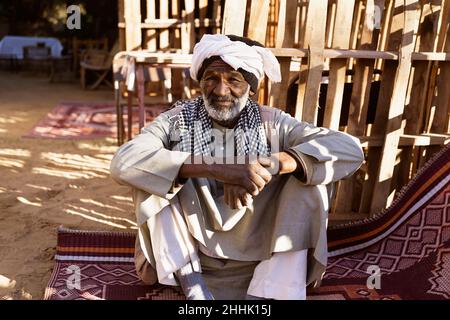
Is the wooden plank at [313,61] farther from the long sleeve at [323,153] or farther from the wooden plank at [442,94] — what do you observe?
the wooden plank at [442,94]

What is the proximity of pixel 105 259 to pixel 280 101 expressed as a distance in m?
1.45

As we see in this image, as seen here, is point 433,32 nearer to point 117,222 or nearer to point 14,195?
point 117,222

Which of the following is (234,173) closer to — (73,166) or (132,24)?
(73,166)

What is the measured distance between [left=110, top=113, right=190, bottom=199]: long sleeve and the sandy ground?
95cm

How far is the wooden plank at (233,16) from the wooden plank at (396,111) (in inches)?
39.0

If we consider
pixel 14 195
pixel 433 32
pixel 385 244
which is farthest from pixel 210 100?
pixel 14 195

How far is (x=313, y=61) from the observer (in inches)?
110

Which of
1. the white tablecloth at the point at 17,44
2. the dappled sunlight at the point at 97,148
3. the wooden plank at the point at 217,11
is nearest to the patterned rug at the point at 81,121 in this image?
the dappled sunlight at the point at 97,148

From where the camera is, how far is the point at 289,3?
9.43 feet

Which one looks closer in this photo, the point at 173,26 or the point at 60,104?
the point at 173,26

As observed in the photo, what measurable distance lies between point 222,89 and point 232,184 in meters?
0.50

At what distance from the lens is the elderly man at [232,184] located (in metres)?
2.09

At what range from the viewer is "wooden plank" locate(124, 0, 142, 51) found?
22.3 ft

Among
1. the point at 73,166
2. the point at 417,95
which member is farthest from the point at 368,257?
the point at 73,166
